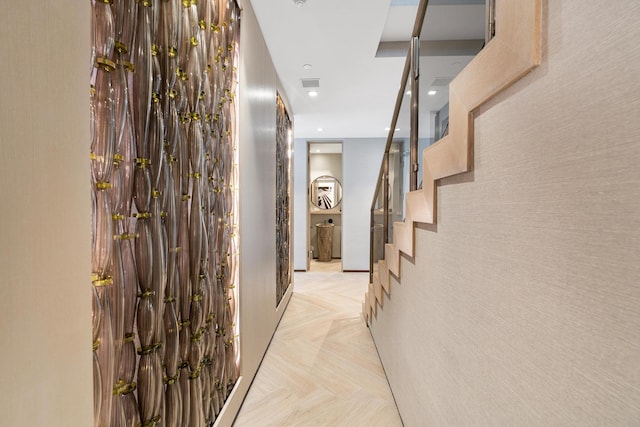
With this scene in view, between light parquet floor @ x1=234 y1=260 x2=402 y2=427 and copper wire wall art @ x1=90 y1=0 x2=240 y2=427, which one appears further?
light parquet floor @ x1=234 y1=260 x2=402 y2=427

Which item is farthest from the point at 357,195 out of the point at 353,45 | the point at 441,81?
the point at 441,81

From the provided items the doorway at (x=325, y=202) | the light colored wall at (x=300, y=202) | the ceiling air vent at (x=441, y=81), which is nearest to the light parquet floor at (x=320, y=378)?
the ceiling air vent at (x=441, y=81)

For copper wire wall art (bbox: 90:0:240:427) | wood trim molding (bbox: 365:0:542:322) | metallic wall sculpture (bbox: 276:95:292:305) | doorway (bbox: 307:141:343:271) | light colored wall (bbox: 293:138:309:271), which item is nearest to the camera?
wood trim molding (bbox: 365:0:542:322)

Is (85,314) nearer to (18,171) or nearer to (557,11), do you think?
(18,171)

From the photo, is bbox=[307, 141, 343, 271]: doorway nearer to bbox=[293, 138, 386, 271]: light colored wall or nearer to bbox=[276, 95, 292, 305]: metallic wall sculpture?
bbox=[293, 138, 386, 271]: light colored wall

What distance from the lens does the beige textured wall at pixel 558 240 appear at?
0.44 metres

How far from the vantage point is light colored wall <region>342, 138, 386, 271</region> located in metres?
6.04

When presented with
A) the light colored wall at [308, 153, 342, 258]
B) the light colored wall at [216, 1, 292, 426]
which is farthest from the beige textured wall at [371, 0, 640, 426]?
the light colored wall at [308, 153, 342, 258]

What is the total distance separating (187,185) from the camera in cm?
120

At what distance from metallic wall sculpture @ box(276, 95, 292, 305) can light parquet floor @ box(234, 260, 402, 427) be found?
0.46 m

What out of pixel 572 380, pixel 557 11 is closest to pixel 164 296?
A: pixel 572 380

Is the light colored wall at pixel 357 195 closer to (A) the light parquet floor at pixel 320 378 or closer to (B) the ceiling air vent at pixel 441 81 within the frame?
(A) the light parquet floor at pixel 320 378

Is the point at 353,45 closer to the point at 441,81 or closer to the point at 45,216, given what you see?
the point at 441,81

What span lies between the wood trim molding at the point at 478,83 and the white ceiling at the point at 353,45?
161 mm
